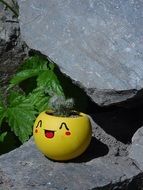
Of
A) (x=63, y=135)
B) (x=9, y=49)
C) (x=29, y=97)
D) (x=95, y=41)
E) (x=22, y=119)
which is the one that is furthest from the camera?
(x=9, y=49)

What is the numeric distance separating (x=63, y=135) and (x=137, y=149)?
374mm

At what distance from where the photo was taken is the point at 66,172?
7.38 ft

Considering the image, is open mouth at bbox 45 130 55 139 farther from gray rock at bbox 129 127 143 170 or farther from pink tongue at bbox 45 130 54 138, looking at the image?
gray rock at bbox 129 127 143 170

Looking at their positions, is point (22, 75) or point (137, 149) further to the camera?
point (22, 75)

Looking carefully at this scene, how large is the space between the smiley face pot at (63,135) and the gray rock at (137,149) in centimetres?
23

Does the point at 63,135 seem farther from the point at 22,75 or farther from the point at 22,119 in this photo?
the point at 22,75

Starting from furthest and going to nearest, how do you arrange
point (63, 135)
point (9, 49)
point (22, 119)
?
point (9, 49) < point (22, 119) < point (63, 135)

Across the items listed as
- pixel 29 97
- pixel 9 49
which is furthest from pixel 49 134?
pixel 9 49

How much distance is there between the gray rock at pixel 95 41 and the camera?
7.40 feet

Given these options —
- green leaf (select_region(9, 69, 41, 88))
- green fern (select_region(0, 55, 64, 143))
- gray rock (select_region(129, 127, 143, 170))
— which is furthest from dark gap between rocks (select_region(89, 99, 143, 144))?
green leaf (select_region(9, 69, 41, 88))

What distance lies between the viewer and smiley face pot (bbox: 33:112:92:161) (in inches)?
87.8

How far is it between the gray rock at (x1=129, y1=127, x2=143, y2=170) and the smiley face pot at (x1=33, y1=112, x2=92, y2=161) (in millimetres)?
234

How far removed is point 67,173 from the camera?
2240mm

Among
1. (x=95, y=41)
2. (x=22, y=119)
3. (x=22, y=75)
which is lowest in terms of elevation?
(x=22, y=119)
